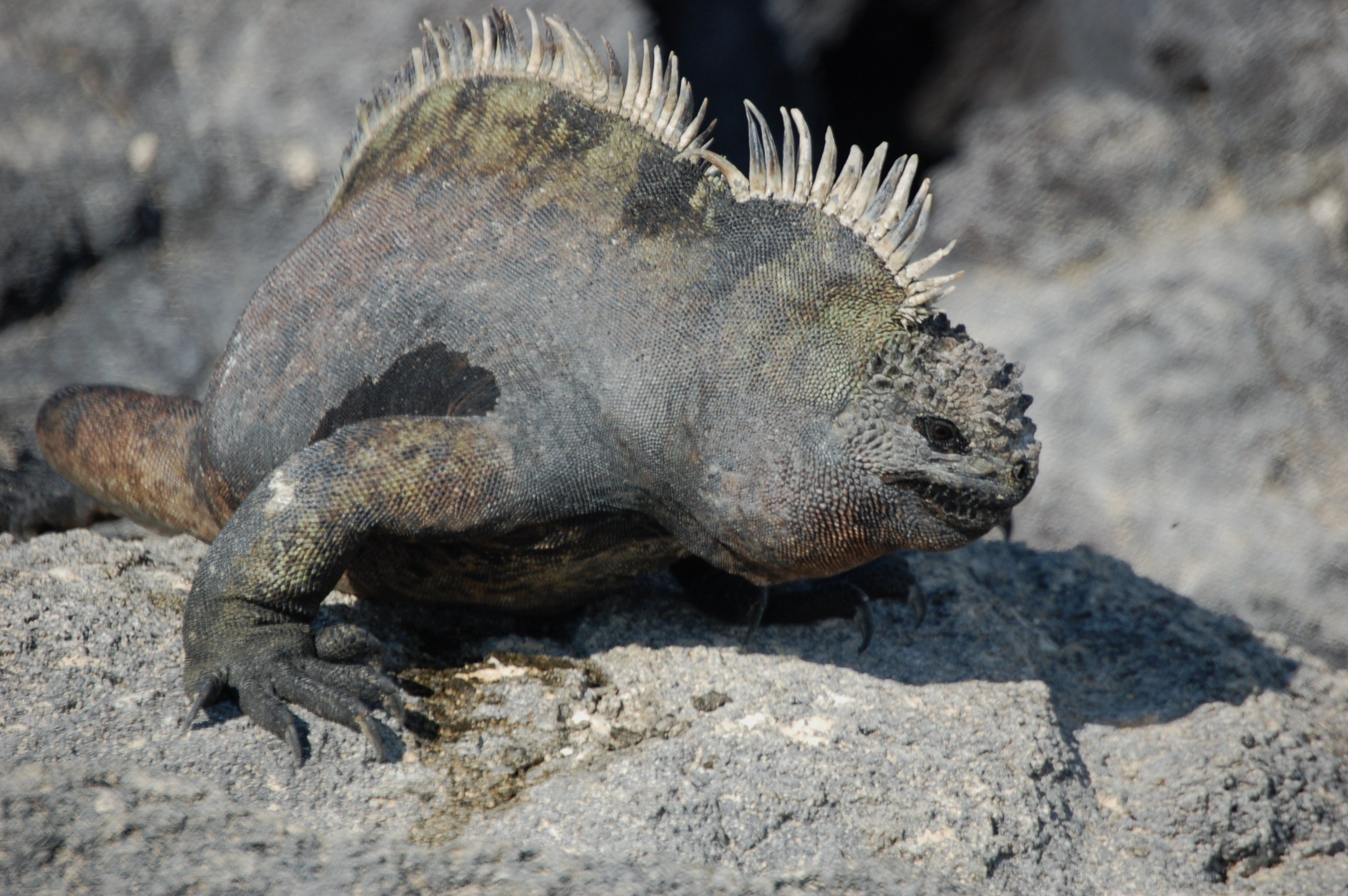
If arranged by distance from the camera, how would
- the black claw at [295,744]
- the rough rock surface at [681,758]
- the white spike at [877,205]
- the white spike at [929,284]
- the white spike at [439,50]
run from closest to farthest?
the rough rock surface at [681,758]
the black claw at [295,744]
the white spike at [929,284]
the white spike at [877,205]
the white spike at [439,50]

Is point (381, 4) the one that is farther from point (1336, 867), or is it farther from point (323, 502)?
point (1336, 867)

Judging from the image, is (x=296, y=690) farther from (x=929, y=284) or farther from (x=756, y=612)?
(x=929, y=284)

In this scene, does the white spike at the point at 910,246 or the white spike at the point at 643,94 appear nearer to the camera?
the white spike at the point at 910,246

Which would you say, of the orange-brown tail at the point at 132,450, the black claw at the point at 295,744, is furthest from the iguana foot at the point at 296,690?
the orange-brown tail at the point at 132,450

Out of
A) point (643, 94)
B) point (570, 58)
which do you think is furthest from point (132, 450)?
point (643, 94)

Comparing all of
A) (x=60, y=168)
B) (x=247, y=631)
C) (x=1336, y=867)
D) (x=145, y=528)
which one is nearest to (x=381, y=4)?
(x=60, y=168)

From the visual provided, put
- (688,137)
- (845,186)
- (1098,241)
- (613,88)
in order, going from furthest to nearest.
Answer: (1098,241) < (613,88) < (688,137) < (845,186)

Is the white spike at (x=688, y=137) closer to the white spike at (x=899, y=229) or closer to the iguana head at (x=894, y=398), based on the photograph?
the iguana head at (x=894, y=398)

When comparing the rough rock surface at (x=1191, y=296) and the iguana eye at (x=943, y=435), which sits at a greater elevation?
the rough rock surface at (x=1191, y=296)

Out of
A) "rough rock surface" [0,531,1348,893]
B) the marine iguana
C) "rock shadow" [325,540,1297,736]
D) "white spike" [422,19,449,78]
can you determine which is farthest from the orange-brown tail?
"white spike" [422,19,449,78]

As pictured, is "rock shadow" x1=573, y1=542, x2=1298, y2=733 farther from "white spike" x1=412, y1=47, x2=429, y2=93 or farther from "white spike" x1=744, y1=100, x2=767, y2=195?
"white spike" x1=412, y1=47, x2=429, y2=93
